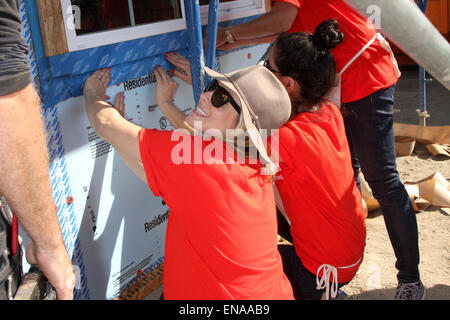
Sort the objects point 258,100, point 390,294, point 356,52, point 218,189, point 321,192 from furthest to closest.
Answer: point 390,294 → point 356,52 → point 321,192 → point 258,100 → point 218,189

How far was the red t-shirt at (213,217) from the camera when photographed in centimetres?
155

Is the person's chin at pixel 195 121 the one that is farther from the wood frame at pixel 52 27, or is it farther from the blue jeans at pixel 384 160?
the blue jeans at pixel 384 160

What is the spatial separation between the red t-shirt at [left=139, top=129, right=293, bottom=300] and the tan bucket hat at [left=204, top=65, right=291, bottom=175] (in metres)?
0.10

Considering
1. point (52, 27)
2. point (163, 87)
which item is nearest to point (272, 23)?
point (163, 87)

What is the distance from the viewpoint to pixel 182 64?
257 centimetres

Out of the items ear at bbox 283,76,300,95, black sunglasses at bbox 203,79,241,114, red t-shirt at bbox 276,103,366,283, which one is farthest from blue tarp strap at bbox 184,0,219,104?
black sunglasses at bbox 203,79,241,114

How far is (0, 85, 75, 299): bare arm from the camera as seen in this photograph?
1.11 m

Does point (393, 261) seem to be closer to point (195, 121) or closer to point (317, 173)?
point (317, 173)

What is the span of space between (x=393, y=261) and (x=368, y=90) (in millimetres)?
1380

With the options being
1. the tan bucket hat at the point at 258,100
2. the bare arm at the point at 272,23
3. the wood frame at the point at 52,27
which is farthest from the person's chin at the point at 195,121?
the bare arm at the point at 272,23

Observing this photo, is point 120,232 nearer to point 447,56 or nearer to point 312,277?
point 312,277

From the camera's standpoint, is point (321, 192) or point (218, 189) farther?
point (321, 192)

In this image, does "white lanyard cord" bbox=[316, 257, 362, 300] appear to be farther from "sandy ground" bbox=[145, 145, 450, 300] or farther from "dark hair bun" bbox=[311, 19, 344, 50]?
"dark hair bun" bbox=[311, 19, 344, 50]

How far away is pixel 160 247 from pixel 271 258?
1220mm
